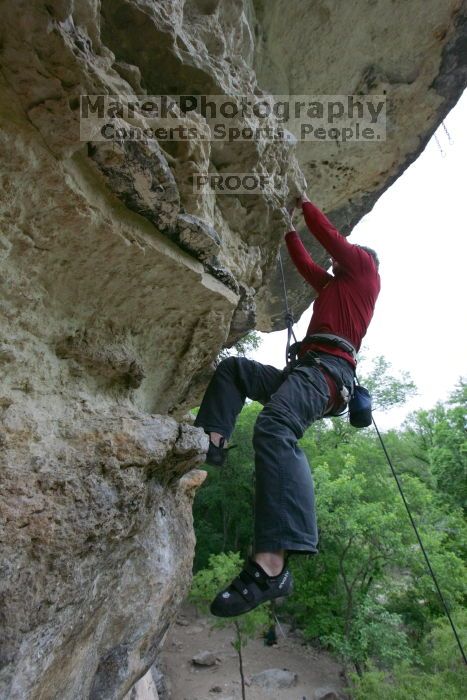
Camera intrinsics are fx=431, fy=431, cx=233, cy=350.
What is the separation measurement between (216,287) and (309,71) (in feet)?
10.6

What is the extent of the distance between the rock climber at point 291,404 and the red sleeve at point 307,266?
0.04 feet

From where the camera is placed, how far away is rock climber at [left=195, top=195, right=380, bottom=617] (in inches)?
86.7

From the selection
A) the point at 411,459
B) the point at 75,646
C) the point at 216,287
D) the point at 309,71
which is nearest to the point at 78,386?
the point at 216,287

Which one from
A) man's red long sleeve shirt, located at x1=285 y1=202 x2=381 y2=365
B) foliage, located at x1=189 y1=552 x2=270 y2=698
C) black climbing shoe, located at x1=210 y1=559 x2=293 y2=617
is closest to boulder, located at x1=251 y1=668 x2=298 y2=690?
foliage, located at x1=189 y1=552 x2=270 y2=698

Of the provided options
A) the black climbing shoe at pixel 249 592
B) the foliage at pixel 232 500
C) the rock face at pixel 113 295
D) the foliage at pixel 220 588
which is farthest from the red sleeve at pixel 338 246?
the foliage at pixel 232 500

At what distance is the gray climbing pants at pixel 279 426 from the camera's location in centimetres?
226

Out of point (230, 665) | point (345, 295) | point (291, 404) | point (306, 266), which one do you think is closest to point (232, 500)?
point (230, 665)

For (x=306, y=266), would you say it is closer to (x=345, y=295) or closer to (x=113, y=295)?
(x=345, y=295)

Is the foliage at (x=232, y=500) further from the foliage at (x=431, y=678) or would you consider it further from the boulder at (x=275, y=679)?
the foliage at (x=431, y=678)

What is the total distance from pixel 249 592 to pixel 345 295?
7.22ft

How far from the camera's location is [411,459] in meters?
20.7

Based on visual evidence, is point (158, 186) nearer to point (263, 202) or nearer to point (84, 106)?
point (84, 106)

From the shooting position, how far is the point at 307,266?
13.8 feet

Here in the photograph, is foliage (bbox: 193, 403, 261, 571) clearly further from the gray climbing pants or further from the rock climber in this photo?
the gray climbing pants
